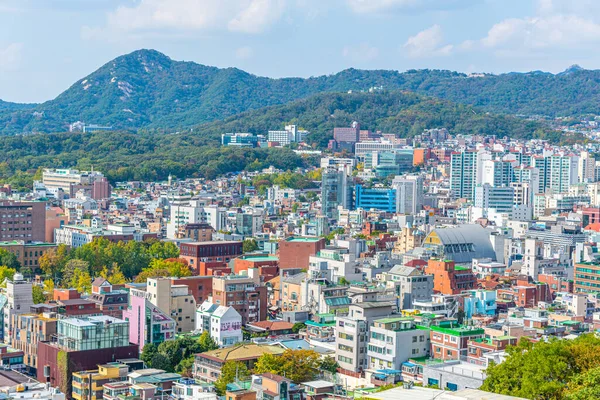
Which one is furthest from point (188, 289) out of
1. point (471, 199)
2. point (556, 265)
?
point (471, 199)

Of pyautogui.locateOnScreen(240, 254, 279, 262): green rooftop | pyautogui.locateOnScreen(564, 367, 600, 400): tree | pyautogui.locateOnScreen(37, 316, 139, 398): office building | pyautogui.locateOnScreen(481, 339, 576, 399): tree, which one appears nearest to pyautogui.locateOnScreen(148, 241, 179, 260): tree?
pyautogui.locateOnScreen(240, 254, 279, 262): green rooftop

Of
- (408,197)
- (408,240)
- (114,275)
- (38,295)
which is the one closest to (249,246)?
(408,240)

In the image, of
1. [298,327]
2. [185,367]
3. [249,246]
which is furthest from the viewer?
[249,246]

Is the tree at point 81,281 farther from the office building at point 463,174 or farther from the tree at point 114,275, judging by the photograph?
the office building at point 463,174

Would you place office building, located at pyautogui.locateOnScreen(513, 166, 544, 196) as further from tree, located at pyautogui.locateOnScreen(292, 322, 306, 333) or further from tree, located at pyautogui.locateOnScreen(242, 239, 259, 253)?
tree, located at pyautogui.locateOnScreen(292, 322, 306, 333)

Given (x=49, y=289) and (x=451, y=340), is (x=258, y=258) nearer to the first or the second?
(x=49, y=289)

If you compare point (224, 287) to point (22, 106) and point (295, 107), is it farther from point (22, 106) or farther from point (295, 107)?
point (22, 106)

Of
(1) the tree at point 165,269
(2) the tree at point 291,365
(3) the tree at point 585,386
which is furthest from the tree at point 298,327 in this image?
(3) the tree at point 585,386
